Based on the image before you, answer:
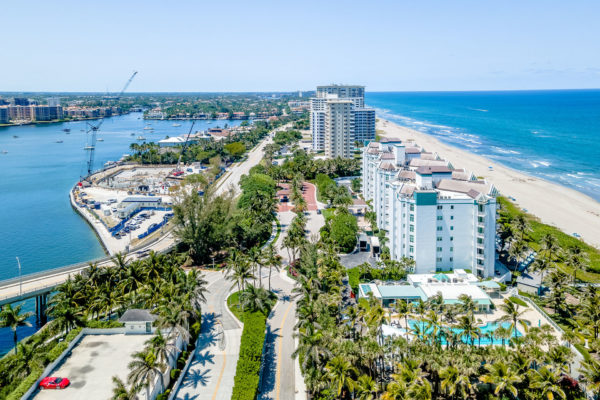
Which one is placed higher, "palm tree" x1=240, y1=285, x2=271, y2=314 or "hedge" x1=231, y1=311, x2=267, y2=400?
"palm tree" x1=240, y1=285, x2=271, y2=314

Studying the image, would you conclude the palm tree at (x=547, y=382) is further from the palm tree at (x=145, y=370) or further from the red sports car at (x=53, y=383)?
the red sports car at (x=53, y=383)

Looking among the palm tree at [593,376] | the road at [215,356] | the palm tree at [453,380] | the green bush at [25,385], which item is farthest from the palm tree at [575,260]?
the green bush at [25,385]

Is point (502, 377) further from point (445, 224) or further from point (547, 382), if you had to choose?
point (445, 224)

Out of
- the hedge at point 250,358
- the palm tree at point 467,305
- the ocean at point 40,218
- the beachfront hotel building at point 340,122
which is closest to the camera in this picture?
the hedge at point 250,358

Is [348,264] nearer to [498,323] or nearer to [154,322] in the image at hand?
[498,323]

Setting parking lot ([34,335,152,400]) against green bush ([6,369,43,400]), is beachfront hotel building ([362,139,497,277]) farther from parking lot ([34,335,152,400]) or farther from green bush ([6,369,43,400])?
green bush ([6,369,43,400])

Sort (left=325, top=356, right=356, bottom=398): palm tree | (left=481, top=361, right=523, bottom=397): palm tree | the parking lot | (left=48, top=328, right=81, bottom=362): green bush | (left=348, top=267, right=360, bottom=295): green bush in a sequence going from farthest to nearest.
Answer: (left=348, top=267, right=360, bottom=295): green bush < (left=48, top=328, right=81, bottom=362): green bush < the parking lot < (left=325, top=356, right=356, bottom=398): palm tree < (left=481, top=361, right=523, bottom=397): palm tree

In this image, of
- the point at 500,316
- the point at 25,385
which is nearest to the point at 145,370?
the point at 25,385

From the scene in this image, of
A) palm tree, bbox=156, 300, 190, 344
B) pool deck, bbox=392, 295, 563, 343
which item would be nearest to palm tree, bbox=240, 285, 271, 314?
palm tree, bbox=156, 300, 190, 344
